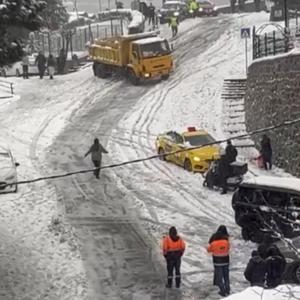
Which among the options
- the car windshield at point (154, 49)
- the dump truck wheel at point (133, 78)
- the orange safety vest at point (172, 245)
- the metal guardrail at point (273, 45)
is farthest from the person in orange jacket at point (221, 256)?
the dump truck wheel at point (133, 78)

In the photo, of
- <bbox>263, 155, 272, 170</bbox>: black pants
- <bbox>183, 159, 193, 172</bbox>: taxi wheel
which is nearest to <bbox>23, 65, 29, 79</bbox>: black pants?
<bbox>183, 159, 193, 172</bbox>: taxi wheel

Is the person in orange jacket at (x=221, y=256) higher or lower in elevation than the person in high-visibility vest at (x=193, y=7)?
lower

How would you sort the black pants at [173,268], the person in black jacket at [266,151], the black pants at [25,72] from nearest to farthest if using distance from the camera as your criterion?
the black pants at [173,268]
the person in black jacket at [266,151]
the black pants at [25,72]

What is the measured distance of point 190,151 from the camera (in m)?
29.2

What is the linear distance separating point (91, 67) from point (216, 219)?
101 feet

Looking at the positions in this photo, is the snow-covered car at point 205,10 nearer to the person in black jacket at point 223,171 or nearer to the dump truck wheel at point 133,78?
the dump truck wheel at point 133,78

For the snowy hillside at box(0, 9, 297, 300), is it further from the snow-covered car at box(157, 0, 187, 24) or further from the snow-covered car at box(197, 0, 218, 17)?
the snow-covered car at box(197, 0, 218, 17)

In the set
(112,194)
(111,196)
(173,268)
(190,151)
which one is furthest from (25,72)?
(173,268)

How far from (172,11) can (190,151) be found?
1397 inches

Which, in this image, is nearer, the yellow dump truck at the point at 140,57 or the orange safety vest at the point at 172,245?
the orange safety vest at the point at 172,245

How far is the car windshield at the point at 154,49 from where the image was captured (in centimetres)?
4412

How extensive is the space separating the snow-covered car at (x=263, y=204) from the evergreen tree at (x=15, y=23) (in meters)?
6.64

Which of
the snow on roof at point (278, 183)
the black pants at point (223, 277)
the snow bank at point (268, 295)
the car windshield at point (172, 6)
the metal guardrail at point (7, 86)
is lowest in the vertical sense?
the metal guardrail at point (7, 86)

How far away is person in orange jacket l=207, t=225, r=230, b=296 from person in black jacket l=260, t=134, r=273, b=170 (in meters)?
11.7
